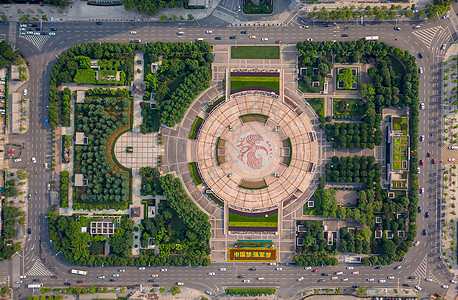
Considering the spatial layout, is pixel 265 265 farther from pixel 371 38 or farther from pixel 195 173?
pixel 371 38

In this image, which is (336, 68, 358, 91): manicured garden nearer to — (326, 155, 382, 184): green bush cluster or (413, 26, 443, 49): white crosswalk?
(326, 155, 382, 184): green bush cluster

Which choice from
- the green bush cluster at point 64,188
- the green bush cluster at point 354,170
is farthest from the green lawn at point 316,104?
the green bush cluster at point 64,188

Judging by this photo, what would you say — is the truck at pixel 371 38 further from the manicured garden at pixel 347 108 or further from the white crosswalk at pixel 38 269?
the white crosswalk at pixel 38 269

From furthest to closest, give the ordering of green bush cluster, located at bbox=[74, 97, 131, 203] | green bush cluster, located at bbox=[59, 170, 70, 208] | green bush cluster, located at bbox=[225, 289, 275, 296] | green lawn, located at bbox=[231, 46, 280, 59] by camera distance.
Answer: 1. green lawn, located at bbox=[231, 46, 280, 59]
2. green bush cluster, located at bbox=[59, 170, 70, 208]
3. green bush cluster, located at bbox=[225, 289, 275, 296]
4. green bush cluster, located at bbox=[74, 97, 131, 203]

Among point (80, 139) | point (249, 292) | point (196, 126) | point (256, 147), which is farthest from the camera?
point (196, 126)

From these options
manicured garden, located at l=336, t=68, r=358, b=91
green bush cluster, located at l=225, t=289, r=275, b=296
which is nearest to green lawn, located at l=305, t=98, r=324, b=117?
manicured garden, located at l=336, t=68, r=358, b=91

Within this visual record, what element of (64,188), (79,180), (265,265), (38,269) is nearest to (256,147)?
(265,265)
